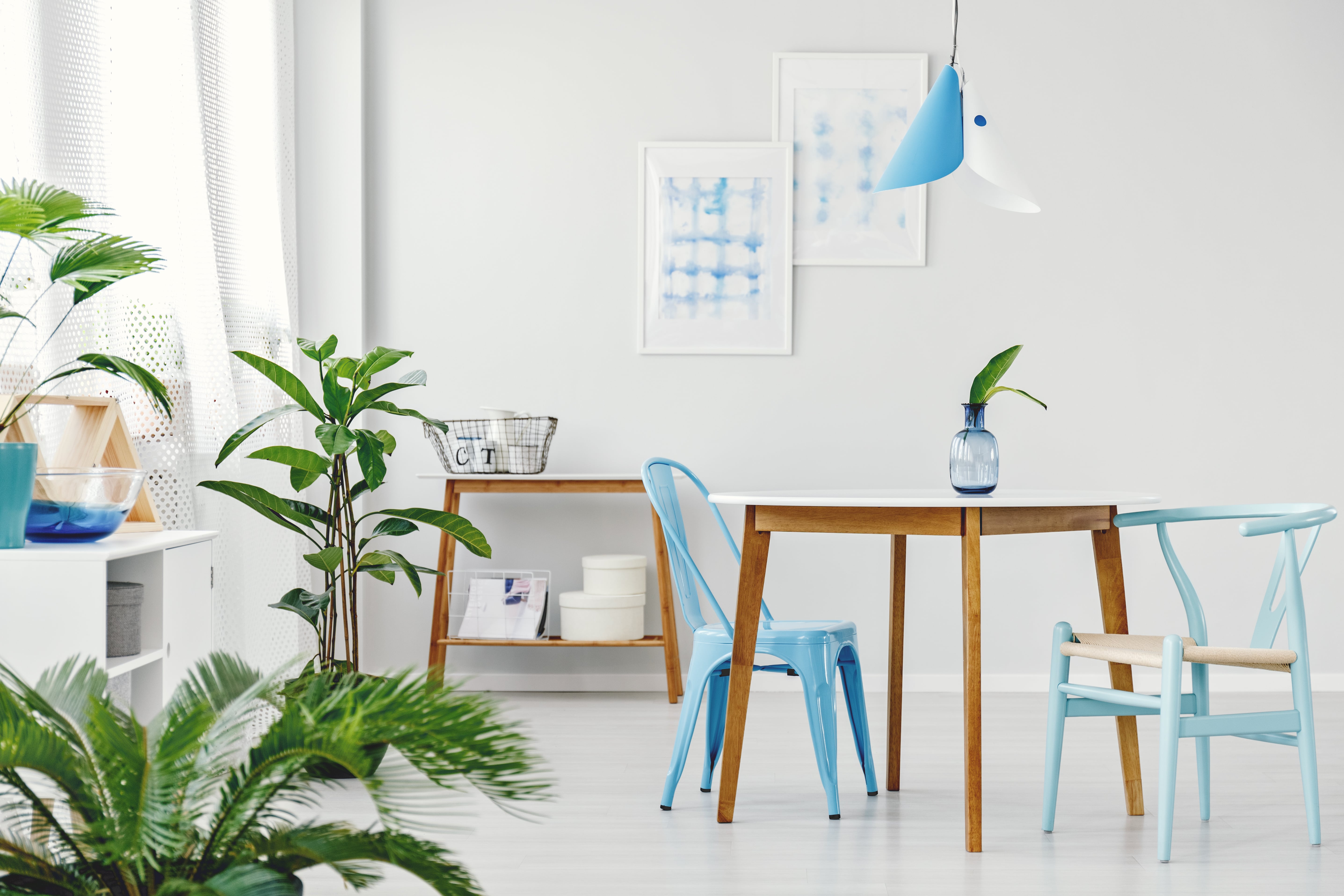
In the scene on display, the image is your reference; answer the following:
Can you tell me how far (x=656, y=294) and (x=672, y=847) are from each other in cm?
206

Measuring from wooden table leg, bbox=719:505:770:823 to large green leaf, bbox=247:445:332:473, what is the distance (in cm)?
107

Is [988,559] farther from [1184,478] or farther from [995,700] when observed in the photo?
[1184,478]

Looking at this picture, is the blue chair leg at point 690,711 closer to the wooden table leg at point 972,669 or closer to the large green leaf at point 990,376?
the wooden table leg at point 972,669

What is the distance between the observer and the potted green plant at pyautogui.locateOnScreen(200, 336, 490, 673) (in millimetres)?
2535

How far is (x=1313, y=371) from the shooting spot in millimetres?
3701

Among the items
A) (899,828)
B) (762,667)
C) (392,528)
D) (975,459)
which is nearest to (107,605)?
(392,528)

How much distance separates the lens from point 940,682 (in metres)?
3.69

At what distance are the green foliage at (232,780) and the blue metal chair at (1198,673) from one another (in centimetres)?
135

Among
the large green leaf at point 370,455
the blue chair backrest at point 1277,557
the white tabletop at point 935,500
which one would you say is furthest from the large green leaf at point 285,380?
the blue chair backrest at point 1277,557

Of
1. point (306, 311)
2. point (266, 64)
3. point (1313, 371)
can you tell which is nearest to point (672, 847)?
point (306, 311)

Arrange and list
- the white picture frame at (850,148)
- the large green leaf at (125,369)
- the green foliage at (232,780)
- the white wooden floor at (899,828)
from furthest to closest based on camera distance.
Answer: the white picture frame at (850,148) < the white wooden floor at (899,828) < the large green leaf at (125,369) < the green foliage at (232,780)

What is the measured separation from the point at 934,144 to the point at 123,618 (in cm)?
185

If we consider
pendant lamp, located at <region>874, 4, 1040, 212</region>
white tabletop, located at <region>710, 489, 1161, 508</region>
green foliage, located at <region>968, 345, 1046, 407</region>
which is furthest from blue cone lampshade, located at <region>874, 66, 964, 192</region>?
white tabletop, located at <region>710, 489, 1161, 508</region>

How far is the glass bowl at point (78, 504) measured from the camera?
Result: 1840 mm
